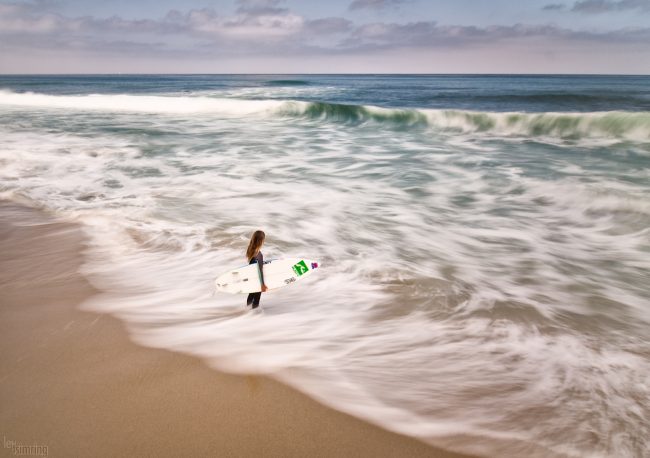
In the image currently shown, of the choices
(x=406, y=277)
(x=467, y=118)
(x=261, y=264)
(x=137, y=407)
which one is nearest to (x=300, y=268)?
(x=261, y=264)

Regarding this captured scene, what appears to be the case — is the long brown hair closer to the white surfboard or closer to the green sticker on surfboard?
the white surfboard

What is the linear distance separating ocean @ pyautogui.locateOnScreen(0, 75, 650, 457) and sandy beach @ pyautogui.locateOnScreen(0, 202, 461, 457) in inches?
5.4

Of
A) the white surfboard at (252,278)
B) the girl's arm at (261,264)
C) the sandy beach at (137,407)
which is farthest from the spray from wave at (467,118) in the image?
the sandy beach at (137,407)

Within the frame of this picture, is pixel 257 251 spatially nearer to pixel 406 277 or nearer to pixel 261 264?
pixel 261 264

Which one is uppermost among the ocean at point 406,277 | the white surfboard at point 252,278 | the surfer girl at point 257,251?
the surfer girl at point 257,251

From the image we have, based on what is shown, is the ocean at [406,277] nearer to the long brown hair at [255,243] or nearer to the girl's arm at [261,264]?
the girl's arm at [261,264]

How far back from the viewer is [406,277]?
4.05 metres

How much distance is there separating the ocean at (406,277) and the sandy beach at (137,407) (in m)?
0.14

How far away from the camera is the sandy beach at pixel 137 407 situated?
6.40 feet

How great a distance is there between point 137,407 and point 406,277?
2.58 metres

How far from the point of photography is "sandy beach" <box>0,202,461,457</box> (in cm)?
195

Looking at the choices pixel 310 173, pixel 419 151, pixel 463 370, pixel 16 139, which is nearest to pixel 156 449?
pixel 463 370

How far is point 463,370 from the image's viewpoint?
2.63m

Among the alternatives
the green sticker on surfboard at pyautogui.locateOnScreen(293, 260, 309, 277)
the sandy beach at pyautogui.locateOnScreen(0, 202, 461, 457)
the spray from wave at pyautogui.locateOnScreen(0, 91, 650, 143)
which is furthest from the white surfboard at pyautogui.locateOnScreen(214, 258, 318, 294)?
the spray from wave at pyautogui.locateOnScreen(0, 91, 650, 143)
